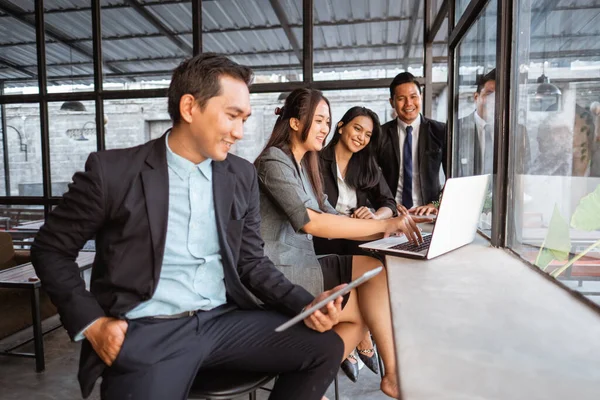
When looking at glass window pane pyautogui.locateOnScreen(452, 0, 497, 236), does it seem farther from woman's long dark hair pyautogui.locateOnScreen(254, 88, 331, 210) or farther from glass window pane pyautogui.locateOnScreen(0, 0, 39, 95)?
glass window pane pyautogui.locateOnScreen(0, 0, 39, 95)

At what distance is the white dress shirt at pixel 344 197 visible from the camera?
2.52 metres

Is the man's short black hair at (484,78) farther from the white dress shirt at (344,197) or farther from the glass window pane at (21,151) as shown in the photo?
the glass window pane at (21,151)

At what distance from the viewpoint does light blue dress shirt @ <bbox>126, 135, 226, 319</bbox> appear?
1.27 meters

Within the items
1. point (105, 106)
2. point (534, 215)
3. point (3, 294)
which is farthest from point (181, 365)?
point (105, 106)

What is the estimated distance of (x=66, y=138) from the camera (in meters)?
4.69

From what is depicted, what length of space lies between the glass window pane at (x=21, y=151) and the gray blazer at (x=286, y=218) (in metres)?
3.92

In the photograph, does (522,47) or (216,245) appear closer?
(216,245)

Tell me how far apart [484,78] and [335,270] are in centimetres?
107

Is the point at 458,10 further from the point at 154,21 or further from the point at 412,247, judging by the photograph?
the point at 154,21

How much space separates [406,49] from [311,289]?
3145 mm

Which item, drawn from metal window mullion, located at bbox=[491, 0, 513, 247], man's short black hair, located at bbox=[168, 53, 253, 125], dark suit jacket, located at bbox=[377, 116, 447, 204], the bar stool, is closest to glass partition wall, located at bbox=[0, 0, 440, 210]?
dark suit jacket, located at bbox=[377, 116, 447, 204]

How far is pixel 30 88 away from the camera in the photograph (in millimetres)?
4676


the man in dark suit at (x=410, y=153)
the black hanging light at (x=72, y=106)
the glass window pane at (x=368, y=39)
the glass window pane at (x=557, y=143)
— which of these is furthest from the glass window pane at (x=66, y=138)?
the glass window pane at (x=557, y=143)

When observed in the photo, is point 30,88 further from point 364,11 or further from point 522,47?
point 522,47
